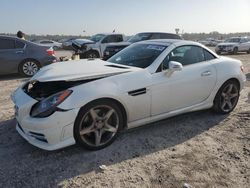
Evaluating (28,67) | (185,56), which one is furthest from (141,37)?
(185,56)

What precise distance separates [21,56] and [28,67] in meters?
0.44

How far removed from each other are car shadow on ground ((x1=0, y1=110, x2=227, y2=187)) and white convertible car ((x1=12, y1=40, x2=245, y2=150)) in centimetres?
22

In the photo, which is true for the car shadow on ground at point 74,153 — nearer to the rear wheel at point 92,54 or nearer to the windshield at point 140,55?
the windshield at point 140,55

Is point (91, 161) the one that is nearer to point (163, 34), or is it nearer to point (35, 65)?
point (35, 65)

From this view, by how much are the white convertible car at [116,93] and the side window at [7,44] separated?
5632 millimetres

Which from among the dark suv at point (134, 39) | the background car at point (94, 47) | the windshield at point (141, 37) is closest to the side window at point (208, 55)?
the dark suv at point (134, 39)

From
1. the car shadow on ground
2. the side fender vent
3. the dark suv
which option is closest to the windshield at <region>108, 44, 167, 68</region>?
the side fender vent

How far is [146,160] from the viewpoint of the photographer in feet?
12.4

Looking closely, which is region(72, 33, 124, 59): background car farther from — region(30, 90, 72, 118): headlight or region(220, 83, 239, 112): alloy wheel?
region(30, 90, 72, 118): headlight

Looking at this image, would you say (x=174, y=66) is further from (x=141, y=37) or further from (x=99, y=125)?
(x=141, y=37)

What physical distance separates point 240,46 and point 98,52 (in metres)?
13.2

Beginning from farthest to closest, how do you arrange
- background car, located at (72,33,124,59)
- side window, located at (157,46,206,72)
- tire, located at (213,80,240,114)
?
background car, located at (72,33,124,59) → tire, located at (213,80,240,114) → side window, located at (157,46,206,72)

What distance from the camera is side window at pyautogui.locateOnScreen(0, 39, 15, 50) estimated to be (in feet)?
31.2

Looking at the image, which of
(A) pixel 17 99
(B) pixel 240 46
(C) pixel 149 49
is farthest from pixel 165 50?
(B) pixel 240 46
